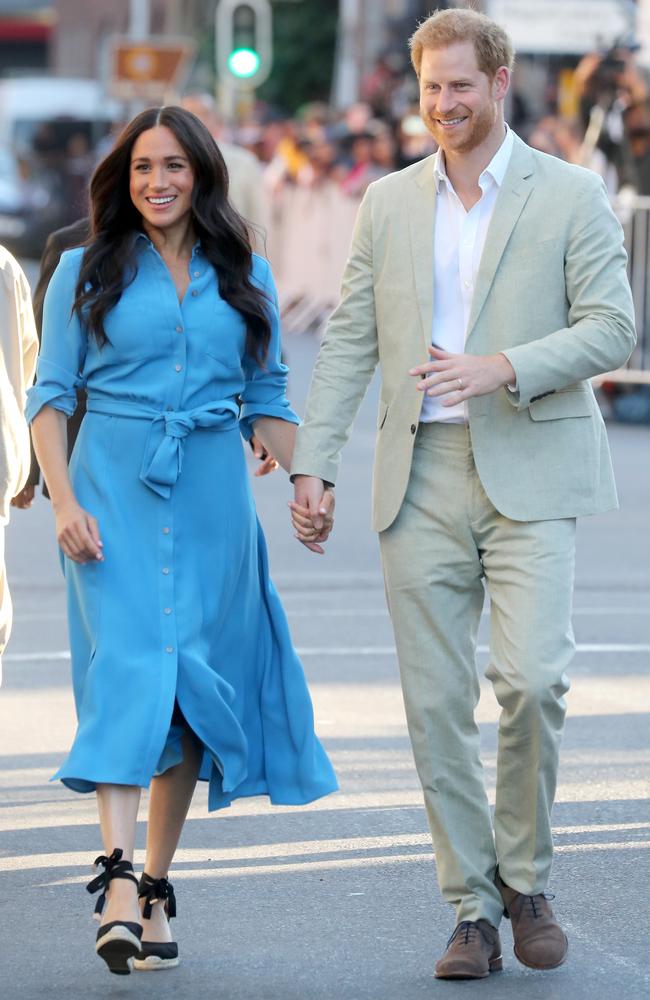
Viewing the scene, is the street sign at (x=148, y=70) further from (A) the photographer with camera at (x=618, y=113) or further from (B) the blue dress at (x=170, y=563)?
(B) the blue dress at (x=170, y=563)

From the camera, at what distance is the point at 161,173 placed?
540cm

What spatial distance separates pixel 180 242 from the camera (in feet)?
18.2

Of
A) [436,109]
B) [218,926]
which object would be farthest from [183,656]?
[436,109]

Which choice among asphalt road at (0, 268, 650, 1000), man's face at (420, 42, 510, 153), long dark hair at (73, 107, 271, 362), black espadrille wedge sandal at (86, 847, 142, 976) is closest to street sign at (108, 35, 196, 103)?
asphalt road at (0, 268, 650, 1000)

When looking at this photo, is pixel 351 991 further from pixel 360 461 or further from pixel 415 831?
pixel 360 461

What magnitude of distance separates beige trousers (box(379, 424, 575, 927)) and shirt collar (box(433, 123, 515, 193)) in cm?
60

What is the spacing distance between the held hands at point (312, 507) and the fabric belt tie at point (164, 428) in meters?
0.26

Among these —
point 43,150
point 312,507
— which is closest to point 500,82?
point 312,507

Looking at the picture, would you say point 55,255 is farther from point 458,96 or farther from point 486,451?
point 486,451

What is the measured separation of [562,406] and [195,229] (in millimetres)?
1017

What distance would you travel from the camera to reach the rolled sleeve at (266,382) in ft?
18.5

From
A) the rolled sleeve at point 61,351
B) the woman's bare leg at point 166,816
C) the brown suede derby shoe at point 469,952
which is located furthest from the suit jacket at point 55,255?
the brown suede derby shoe at point 469,952

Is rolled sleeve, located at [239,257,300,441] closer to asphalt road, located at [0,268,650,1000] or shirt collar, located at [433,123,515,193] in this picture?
shirt collar, located at [433,123,515,193]

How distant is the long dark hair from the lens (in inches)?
213
